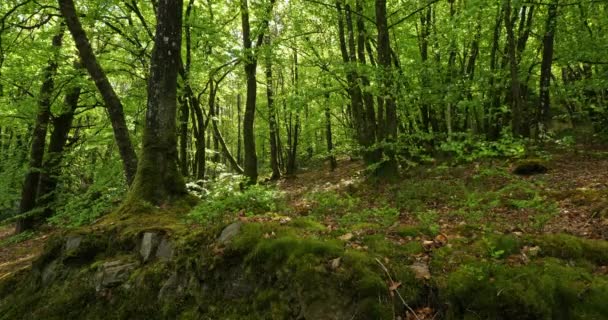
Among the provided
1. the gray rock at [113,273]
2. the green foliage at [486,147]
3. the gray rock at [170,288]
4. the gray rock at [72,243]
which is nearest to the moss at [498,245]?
the green foliage at [486,147]

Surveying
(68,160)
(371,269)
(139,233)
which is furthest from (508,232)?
(68,160)

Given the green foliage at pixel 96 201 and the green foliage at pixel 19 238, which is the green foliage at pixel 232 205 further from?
the green foliage at pixel 19 238

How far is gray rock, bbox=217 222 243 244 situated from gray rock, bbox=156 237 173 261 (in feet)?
2.64

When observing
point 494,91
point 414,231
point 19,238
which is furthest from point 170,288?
point 494,91

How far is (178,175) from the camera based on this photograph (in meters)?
7.36

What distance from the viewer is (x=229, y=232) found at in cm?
513

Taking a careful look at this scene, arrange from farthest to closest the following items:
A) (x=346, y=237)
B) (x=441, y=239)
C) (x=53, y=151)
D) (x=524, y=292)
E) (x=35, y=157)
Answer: (x=53, y=151)
(x=35, y=157)
(x=346, y=237)
(x=441, y=239)
(x=524, y=292)

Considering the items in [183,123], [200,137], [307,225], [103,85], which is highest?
[103,85]

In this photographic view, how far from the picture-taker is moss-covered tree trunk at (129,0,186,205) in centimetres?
694

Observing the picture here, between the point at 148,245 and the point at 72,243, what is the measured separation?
1.62m

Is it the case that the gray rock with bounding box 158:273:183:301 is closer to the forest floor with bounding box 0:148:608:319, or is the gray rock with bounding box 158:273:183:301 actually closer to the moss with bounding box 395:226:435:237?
the forest floor with bounding box 0:148:608:319

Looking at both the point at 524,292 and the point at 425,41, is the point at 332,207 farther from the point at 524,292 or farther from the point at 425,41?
the point at 425,41

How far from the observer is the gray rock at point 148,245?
551cm

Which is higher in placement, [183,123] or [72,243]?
[183,123]
